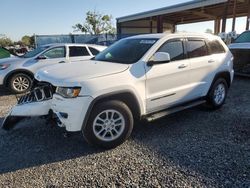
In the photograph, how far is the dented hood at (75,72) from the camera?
3.53 meters

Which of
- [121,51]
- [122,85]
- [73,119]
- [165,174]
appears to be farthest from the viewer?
[121,51]

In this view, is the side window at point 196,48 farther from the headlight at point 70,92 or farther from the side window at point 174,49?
the headlight at point 70,92

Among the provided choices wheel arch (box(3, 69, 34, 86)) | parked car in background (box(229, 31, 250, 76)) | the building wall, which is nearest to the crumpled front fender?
wheel arch (box(3, 69, 34, 86))

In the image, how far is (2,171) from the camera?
3.37m

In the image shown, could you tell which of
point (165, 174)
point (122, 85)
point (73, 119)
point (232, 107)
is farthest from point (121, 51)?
point (232, 107)

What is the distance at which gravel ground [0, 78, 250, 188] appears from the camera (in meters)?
3.09

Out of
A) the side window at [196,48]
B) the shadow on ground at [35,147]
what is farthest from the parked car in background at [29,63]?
the side window at [196,48]

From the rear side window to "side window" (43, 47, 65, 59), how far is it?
17.1 ft

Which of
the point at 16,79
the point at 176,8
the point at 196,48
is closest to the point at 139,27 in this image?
the point at 176,8

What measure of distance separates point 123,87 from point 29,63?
213 inches

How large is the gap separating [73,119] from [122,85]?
2.88ft

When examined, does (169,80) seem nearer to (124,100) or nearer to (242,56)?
(124,100)

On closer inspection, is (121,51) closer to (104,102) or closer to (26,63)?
(104,102)

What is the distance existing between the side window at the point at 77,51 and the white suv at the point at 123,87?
4134 mm
